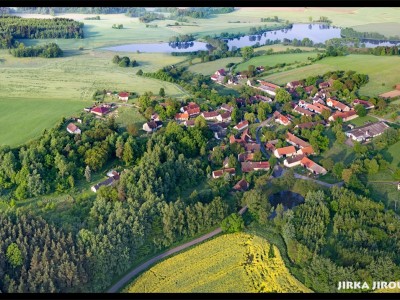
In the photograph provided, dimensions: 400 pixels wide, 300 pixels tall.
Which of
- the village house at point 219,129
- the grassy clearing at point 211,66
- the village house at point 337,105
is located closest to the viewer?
the village house at point 219,129

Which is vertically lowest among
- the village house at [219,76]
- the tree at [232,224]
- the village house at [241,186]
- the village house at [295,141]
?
the tree at [232,224]

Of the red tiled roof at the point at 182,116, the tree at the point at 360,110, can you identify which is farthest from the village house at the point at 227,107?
the tree at the point at 360,110

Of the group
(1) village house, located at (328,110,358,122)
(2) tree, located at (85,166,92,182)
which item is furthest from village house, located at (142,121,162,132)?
(1) village house, located at (328,110,358,122)

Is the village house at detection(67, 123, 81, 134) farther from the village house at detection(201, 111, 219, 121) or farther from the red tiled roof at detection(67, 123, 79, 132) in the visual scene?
the village house at detection(201, 111, 219, 121)

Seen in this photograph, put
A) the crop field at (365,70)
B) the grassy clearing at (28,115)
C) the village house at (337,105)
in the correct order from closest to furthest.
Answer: the grassy clearing at (28,115) < the village house at (337,105) < the crop field at (365,70)

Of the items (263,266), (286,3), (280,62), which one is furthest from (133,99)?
(286,3)

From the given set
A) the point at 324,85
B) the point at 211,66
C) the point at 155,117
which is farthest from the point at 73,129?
the point at 324,85

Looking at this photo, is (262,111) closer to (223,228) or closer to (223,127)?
(223,127)

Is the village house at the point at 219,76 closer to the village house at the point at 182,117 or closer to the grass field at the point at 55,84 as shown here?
the grass field at the point at 55,84

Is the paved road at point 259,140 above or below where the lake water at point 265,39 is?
below
